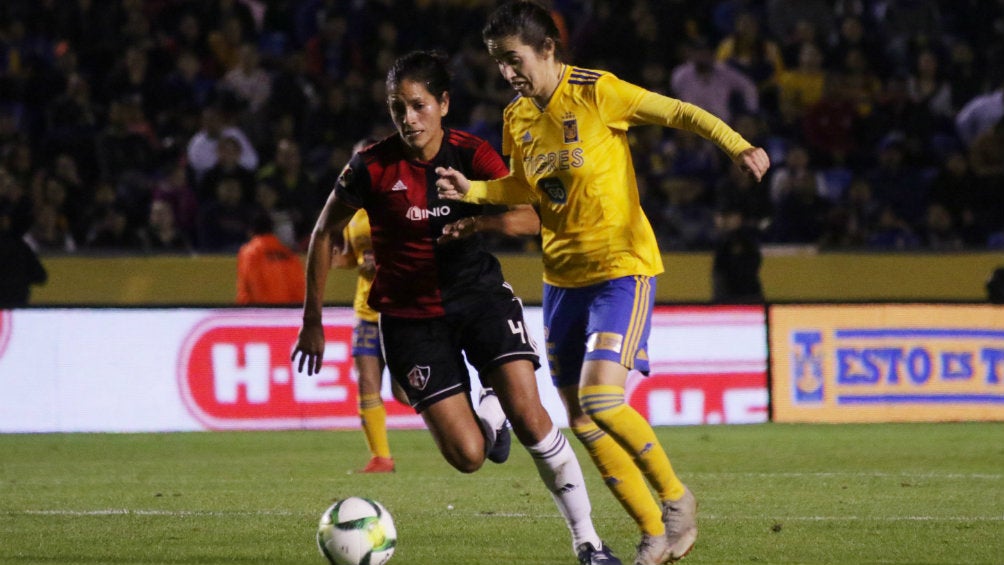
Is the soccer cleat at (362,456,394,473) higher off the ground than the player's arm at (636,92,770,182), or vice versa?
the player's arm at (636,92,770,182)

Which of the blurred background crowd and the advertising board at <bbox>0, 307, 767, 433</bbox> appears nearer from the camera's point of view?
the advertising board at <bbox>0, 307, 767, 433</bbox>

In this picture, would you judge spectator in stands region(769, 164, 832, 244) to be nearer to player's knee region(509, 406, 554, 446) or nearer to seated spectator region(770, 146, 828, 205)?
seated spectator region(770, 146, 828, 205)

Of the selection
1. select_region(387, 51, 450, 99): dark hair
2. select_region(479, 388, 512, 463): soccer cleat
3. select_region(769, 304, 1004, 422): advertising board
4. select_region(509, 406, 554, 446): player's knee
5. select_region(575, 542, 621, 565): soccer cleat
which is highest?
select_region(387, 51, 450, 99): dark hair

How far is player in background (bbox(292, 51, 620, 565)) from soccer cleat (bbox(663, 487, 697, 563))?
0.58 m

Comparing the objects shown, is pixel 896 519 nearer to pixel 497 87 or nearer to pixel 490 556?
pixel 490 556

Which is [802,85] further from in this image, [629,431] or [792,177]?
[629,431]

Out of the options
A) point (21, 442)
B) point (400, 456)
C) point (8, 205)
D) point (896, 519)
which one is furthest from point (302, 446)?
point (896, 519)

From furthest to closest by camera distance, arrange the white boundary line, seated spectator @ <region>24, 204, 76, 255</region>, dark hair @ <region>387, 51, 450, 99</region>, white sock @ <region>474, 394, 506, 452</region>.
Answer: seated spectator @ <region>24, 204, 76, 255</region> → the white boundary line → white sock @ <region>474, 394, 506, 452</region> → dark hair @ <region>387, 51, 450, 99</region>

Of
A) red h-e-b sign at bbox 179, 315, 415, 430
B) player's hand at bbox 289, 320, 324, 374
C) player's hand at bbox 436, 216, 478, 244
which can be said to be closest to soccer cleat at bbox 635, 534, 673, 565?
player's hand at bbox 436, 216, 478, 244

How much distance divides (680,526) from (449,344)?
1259mm

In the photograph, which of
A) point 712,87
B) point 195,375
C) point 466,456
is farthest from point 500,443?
point 712,87

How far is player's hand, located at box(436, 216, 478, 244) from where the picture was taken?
258 inches

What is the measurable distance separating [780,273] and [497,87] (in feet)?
12.7

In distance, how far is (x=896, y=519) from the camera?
8.10 metres
